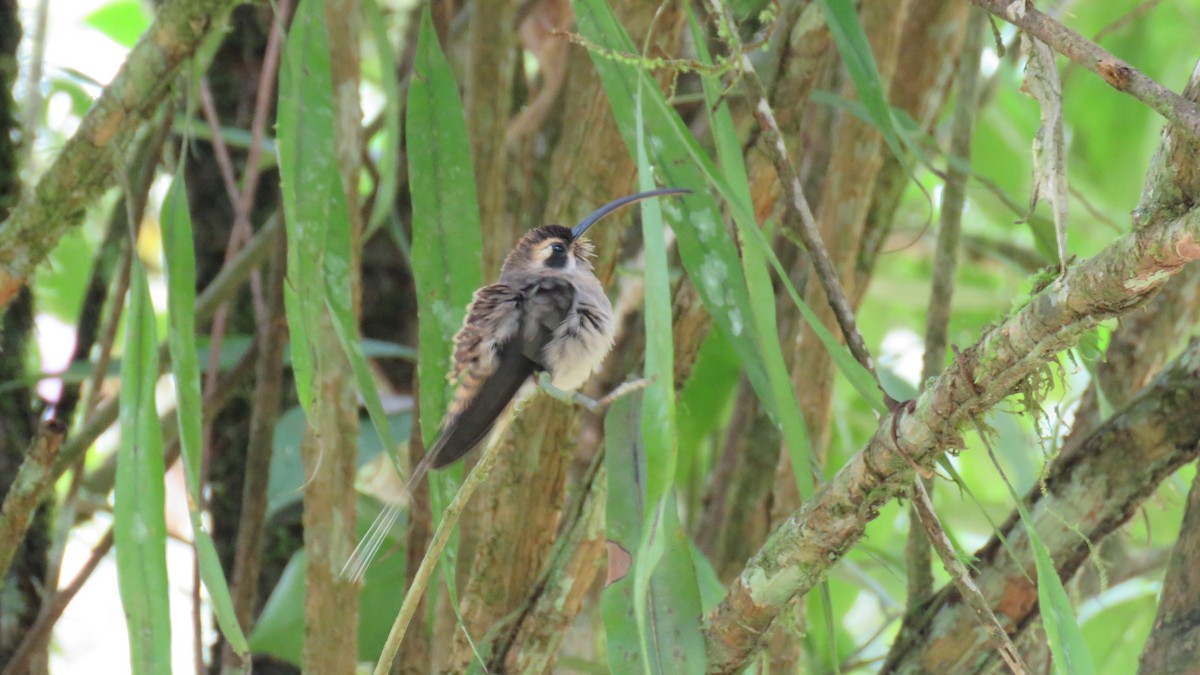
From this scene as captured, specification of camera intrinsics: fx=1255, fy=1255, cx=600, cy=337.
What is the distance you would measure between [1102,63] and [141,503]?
1.20 metres

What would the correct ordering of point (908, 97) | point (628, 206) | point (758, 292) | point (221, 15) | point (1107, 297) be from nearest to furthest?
point (1107, 297) → point (758, 292) → point (221, 15) → point (628, 206) → point (908, 97)

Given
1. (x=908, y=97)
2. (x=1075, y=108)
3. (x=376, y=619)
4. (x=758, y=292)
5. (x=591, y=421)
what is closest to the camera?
(x=758, y=292)

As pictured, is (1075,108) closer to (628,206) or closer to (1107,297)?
(628,206)

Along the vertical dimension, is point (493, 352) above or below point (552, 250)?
below

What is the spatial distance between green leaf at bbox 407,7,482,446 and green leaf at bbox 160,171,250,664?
0.30 metres

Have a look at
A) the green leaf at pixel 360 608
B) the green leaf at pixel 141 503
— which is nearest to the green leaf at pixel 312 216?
the green leaf at pixel 141 503

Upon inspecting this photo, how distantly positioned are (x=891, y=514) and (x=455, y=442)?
1.62 m

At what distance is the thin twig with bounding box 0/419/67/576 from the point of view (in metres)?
1.76

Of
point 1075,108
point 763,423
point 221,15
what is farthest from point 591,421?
point 1075,108

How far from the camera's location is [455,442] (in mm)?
1718

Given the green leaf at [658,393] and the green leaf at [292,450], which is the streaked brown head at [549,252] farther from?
the green leaf at [658,393]

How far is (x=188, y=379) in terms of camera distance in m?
1.67

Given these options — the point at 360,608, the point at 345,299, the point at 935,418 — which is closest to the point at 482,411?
the point at 345,299

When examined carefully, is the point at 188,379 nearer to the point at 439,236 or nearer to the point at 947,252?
the point at 439,236
